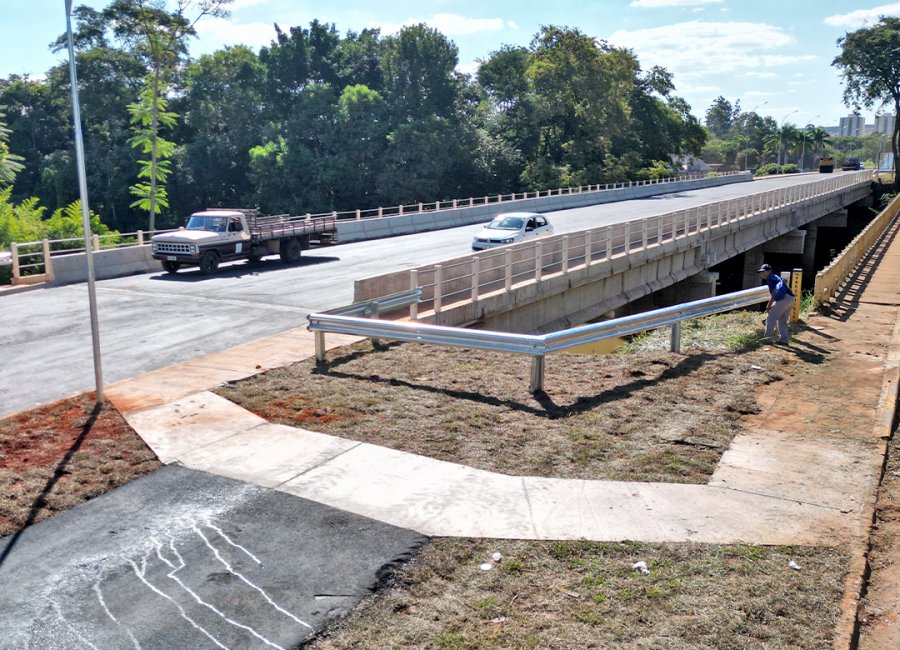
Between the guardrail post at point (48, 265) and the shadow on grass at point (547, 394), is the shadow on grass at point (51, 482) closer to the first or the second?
the shadow on grass at point (547, 394)

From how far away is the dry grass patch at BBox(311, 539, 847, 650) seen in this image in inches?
214

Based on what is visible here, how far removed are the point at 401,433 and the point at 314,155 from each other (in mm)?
78946

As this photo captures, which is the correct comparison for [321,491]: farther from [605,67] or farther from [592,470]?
[605,67]

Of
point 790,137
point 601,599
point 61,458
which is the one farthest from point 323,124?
point 790,137

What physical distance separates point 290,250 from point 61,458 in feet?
63.2

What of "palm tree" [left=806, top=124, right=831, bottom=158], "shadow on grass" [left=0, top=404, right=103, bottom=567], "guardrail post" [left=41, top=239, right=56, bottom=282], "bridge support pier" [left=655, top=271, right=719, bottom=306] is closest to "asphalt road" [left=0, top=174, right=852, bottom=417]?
"guardrail post" [left=41, top=239, right=56, bottom=282]

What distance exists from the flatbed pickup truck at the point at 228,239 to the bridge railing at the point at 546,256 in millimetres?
9287

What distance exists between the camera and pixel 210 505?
25.0 ft

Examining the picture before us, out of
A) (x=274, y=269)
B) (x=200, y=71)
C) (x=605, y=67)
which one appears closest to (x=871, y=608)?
(x=274, y=269)

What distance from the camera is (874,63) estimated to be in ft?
328

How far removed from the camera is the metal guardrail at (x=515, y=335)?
11.1 m

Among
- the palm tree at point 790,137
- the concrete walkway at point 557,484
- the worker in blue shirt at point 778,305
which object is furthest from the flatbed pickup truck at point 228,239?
the palm tree at point 790,137

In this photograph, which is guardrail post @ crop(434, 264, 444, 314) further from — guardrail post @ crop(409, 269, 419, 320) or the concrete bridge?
guardrail post @ crop(409, 269, 419, 320)

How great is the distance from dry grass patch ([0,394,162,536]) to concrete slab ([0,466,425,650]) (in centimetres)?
27
